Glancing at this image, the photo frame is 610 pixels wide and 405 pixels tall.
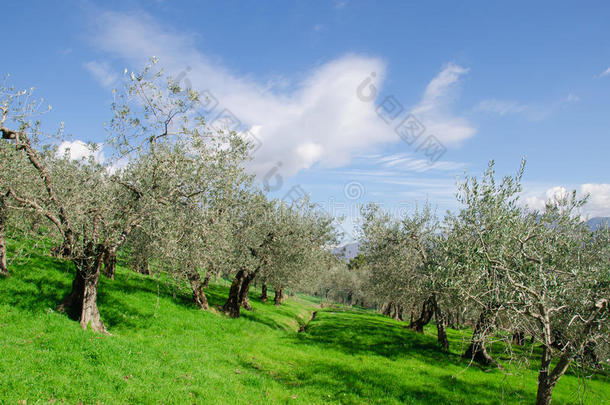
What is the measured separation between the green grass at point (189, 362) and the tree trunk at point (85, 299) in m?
0.65

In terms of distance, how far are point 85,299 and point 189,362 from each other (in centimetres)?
627

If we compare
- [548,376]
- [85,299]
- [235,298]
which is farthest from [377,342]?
[85,299]

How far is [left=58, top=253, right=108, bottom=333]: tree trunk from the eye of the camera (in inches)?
629

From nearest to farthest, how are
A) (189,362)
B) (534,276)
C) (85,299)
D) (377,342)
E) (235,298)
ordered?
(534,276), (189,362), (85,299), (377,342), (235,298)

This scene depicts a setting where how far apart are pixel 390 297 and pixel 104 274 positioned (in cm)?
2501

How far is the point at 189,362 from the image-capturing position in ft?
48.3

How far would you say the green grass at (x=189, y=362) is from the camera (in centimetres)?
1093

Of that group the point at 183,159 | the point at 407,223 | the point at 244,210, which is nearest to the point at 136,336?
the point at 183,159

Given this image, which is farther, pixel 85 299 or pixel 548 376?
pixel 85 299

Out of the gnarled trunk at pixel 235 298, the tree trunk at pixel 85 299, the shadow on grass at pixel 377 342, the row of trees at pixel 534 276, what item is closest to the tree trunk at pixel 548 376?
the row of trees at pixel 534 276

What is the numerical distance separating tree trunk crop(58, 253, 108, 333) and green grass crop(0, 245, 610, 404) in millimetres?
655

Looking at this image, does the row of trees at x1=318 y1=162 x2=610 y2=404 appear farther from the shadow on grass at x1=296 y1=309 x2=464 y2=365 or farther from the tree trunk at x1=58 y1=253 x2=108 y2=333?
the tree trunk at x1=58 y1=253 x2=108 y2=333

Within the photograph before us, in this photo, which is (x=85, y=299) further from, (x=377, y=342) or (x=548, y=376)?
(x=377, y=342)

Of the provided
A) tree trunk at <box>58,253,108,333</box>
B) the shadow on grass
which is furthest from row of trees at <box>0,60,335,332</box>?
the shadow on grass
